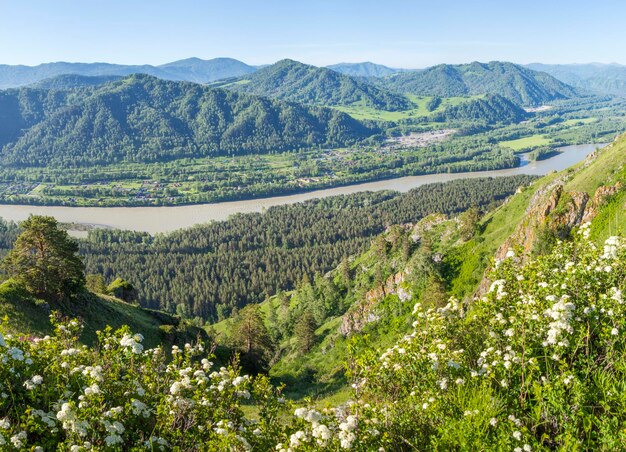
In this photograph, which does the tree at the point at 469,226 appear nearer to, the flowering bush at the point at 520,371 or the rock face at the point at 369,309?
the rock face at the point at 369,309

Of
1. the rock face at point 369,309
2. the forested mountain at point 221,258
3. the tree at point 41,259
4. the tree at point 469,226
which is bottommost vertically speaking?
the forested mountain at point 221,258

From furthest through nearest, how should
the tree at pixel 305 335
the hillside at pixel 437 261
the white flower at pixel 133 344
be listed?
the tree at pixel 305 335, the hillside at pixel 437 261, the white flower at pixel 133 344

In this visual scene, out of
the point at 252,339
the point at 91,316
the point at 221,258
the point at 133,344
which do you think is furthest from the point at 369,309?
the point at 221,258

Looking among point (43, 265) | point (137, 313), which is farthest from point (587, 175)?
point (43, 265)

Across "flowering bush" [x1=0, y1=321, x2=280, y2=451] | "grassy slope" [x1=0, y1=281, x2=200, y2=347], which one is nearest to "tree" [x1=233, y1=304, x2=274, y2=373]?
"grassy slope" [x1=0, y1=281, x2=200, y2=347]

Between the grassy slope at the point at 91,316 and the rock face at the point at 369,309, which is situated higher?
the grassy slope at the point at 91,316

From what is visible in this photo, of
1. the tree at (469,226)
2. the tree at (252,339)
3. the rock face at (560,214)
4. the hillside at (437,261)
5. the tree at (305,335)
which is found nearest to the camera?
the hillside at (437,261)

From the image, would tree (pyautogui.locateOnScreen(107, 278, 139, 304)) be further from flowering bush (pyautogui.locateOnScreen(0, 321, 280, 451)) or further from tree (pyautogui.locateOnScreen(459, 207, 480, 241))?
flowering bush (pyautogui.locateOnScreen(0, 321, 280, 451))

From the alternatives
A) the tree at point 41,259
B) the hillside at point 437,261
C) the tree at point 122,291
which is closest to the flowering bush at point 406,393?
the hillside at point 437,261
